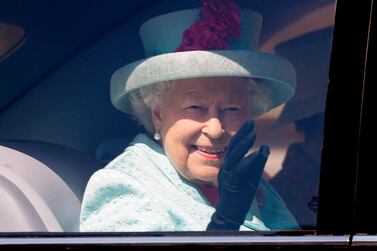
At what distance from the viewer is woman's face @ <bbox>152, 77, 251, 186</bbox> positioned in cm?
238

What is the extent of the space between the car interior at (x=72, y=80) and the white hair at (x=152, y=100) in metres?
0.03

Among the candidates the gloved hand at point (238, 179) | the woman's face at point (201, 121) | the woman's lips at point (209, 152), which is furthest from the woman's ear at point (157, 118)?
the gloved hand at point (238, 179)

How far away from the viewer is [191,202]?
7.90 ft

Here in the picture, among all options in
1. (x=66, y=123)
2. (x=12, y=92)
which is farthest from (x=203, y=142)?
(x=12, y=92)

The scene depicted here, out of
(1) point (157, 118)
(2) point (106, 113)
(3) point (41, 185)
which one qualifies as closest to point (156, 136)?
(1) point (157, 118)

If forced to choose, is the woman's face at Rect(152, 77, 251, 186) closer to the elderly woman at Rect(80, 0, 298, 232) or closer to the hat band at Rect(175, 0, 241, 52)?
the elderly woman at Rect(80, 0, 298, 232)

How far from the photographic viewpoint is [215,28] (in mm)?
2367

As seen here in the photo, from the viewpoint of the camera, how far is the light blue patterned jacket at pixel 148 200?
95.0 inches

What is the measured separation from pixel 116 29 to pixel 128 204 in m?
0.55

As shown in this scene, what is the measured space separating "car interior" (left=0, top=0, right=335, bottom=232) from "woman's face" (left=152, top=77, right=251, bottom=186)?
0.09m

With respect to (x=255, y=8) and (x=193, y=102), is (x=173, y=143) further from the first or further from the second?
(x=255, y=8)

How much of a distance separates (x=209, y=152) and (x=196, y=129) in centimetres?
8

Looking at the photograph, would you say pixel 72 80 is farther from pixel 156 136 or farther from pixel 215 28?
pixel 215 28

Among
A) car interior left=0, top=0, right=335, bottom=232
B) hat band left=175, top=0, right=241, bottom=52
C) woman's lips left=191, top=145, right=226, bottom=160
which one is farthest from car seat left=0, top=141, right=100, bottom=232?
hat band left=175, top=0, right=241, bottom=52
